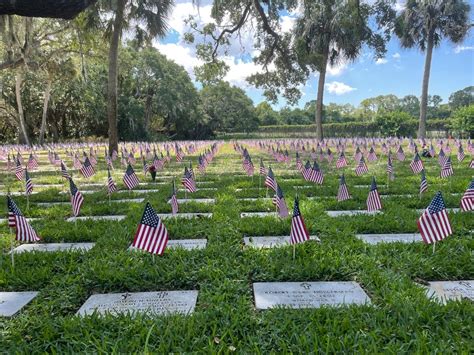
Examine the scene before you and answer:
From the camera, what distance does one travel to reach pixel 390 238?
4215 mm

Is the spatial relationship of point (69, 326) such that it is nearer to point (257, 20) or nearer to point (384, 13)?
point (257, 20)

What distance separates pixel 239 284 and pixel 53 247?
2270 mm

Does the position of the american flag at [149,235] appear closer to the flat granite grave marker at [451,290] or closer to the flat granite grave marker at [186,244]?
the flat granite grave marker at [186,244]

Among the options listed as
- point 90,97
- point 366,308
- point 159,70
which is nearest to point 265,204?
point 366,308

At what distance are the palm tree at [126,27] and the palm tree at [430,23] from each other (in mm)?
16854

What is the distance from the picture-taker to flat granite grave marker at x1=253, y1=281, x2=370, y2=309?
9.14 ft

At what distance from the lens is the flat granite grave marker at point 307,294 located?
2.79 metres

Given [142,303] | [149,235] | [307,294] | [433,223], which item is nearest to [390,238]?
[433,223]

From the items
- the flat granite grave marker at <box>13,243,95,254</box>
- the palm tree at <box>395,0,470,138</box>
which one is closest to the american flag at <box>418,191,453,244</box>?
the flat granite grave marker at <box>13,243,95,254</box>

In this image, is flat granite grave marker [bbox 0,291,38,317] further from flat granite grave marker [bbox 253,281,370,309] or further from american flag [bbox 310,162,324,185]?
american flag [bbox 310,162,324,185]

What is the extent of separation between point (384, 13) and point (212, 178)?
1445 centimetres

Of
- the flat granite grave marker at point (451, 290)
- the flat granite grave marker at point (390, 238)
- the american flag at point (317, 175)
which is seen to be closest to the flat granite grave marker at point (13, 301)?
the flat granite grave marker at point (451, 290)

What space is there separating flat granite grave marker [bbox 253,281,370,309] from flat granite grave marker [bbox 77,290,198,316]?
53cm

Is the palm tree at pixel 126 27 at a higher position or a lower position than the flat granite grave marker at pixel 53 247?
higher
